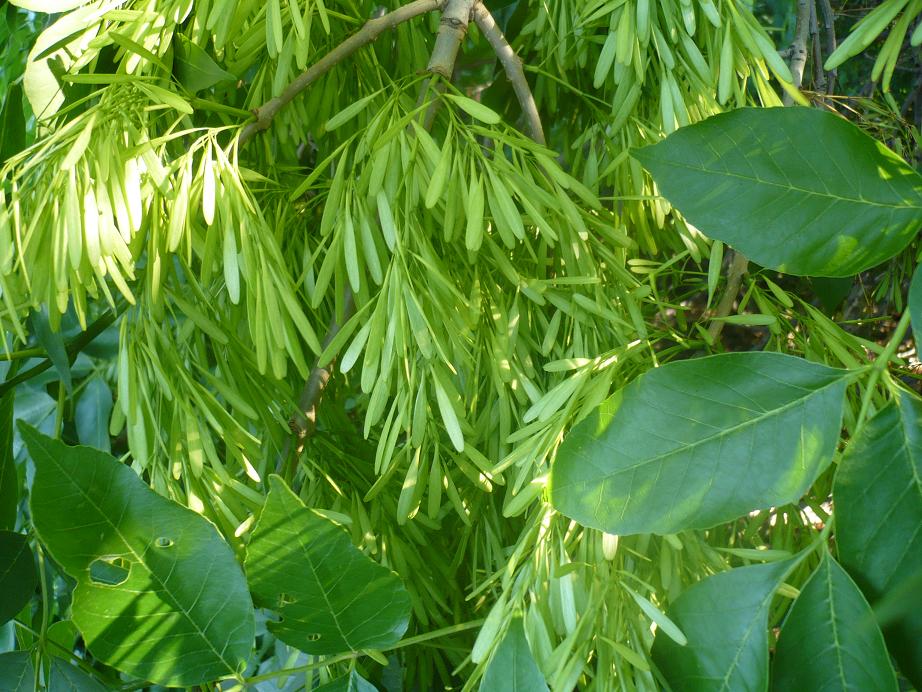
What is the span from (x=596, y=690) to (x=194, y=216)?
337mm

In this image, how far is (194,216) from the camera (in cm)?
52

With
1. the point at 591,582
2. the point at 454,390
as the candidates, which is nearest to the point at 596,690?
the point at 591,582

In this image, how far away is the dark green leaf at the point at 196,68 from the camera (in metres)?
0.54

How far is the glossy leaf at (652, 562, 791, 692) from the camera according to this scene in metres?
0.32

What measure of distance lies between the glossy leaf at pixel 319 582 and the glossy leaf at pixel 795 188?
0.20 meters

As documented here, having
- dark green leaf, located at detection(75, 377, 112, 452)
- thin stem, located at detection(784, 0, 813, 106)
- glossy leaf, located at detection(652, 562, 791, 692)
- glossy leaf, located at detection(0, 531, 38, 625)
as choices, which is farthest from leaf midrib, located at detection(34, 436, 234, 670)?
dark green leaf, located at detection(75, 377, 112, 452)

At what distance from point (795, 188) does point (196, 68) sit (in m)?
Answer: 0.37

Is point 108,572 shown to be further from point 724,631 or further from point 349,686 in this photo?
point 724,631

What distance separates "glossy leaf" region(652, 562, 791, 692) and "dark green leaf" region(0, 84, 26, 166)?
530 millimetres

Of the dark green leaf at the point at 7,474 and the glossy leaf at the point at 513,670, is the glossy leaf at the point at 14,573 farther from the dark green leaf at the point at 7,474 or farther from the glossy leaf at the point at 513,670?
the glossy leaf at the point at 513,670

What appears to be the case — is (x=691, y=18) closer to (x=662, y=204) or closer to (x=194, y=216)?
(x=662, y=204)

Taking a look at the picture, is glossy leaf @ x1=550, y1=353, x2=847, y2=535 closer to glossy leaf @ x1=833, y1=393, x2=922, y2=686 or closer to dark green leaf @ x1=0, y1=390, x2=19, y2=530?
glossy leaf @ x1=833, y1=393, x2=922, y2=686

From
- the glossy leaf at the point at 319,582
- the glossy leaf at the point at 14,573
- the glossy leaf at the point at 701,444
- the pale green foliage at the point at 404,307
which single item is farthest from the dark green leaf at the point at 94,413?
the glossy leaf at the point at 701,444

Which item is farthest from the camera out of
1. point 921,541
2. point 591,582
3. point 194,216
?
point 194,216
